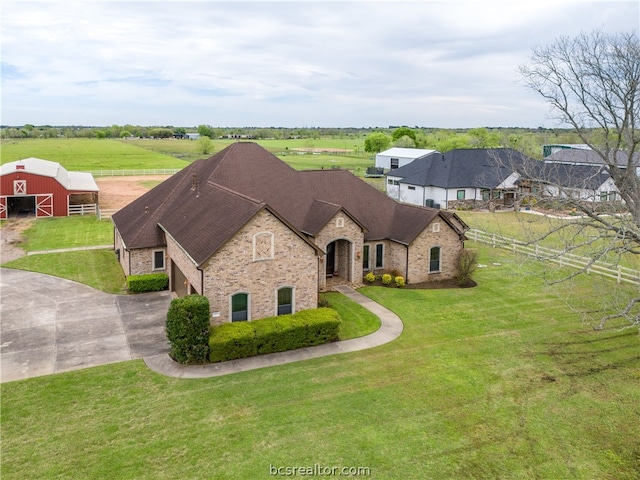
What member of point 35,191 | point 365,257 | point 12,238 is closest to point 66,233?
point 12,238

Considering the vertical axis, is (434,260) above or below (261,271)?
below

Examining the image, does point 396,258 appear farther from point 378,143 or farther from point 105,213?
point 378,143

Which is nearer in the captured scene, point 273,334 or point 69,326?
point 273,334

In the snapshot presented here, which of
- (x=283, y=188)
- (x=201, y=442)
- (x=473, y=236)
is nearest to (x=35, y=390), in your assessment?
(x=201, y=442)

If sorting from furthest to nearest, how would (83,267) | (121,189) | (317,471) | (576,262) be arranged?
(121,189) → (576,262) → (83,267) → (317,471)

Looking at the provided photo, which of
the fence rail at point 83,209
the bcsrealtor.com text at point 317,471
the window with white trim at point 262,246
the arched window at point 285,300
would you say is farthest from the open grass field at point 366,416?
the fence rail at point 83,209

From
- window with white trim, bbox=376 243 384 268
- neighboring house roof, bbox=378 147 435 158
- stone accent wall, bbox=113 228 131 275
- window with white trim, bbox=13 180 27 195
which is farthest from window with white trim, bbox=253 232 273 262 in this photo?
neighboring house roof, bbox=378 147 435 158

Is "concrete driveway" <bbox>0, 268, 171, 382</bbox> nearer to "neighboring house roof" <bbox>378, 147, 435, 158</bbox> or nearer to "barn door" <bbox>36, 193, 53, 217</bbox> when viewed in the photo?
"barn door" <bbox>36, 193, 53, 217</bbox>
